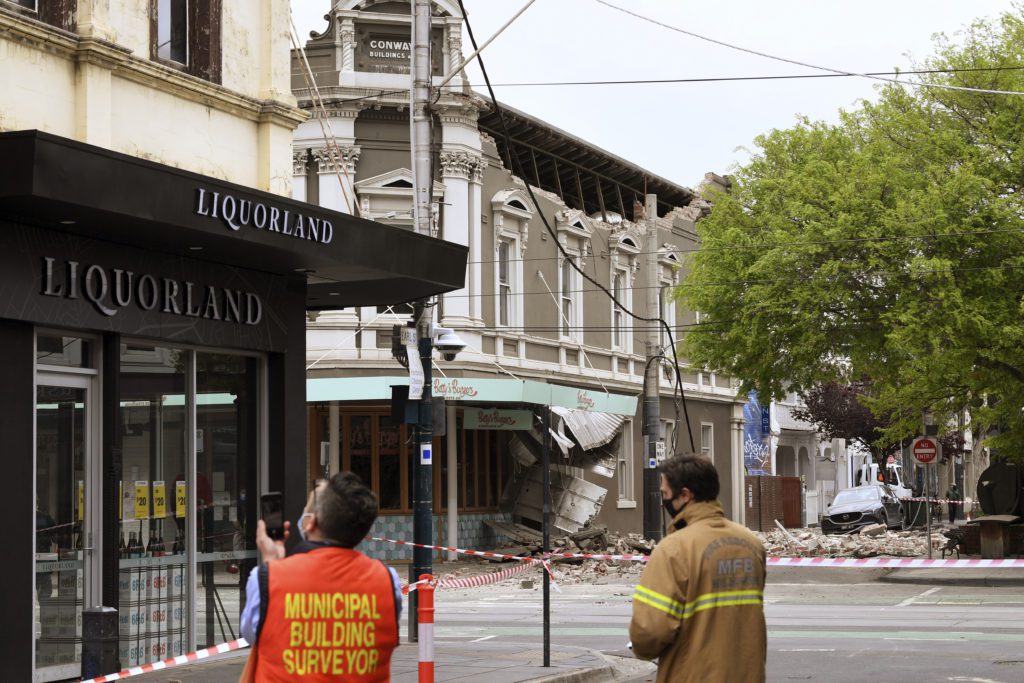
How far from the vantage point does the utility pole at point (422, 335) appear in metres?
15.6

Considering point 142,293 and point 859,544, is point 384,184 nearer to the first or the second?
point 859,544

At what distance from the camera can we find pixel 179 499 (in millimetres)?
12633

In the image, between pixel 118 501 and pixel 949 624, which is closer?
pixel 118 501

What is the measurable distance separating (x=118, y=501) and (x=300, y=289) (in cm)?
325

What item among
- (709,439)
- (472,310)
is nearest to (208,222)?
(472,310)

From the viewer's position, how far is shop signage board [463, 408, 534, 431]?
28.5 metres

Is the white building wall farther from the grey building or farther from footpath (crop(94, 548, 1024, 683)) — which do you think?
the grey building

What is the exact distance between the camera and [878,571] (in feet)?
89.5

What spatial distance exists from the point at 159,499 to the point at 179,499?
0.85 feet

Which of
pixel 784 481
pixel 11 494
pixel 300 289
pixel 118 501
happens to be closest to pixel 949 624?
pixel 300 289

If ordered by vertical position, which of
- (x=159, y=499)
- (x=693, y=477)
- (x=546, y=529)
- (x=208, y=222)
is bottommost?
(x=546, y=529)

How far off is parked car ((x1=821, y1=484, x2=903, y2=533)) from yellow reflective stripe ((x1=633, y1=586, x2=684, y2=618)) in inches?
1517

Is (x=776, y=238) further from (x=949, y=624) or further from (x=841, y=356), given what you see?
(x=949, y=624)

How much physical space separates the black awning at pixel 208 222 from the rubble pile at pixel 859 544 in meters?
15.4
